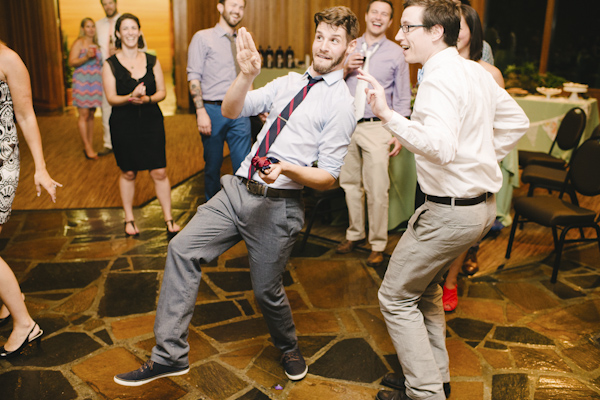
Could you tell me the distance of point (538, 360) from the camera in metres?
2.78

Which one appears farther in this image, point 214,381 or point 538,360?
Answer: point 538,360

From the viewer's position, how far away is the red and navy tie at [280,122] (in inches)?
89.7

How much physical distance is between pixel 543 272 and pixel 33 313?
3438mm

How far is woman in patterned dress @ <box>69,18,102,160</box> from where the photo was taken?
21.3ft

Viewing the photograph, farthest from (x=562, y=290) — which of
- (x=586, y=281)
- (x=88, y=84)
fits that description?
(x=88, y=84)

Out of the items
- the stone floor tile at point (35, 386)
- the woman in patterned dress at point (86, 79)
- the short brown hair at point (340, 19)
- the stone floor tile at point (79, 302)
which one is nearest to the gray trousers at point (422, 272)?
the short brown hair at point (340, 19)

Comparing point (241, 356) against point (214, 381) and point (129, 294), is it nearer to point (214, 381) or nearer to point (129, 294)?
point (214, 381)

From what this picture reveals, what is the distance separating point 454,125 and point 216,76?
2799 mm

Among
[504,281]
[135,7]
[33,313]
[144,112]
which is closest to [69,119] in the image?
[135,7]

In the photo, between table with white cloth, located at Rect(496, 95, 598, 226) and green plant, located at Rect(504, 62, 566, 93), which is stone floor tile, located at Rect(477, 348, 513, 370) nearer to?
table with white cloth, located at Rect(496, 95, 598, 226)

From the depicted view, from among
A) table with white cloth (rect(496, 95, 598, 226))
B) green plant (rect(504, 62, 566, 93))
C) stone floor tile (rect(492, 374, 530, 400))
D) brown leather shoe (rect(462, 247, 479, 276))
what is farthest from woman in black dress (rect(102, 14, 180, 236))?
green plant (rect(504, 62, 566, 93))

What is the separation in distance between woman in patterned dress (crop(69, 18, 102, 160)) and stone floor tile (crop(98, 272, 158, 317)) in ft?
11.4

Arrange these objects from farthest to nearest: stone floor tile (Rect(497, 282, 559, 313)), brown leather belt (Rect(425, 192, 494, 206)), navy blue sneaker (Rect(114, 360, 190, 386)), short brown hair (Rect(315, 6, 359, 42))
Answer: stone floor tile (Rect(497, 282, 559, 313))
navy blue sneaker (Rect(114, 360, 190, 386))
short brown hair (Rect(315, 6, 359, 42))
brown leather belt (Rect(425, 192, 494, 206))

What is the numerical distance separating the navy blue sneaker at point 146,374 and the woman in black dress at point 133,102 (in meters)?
2.06
